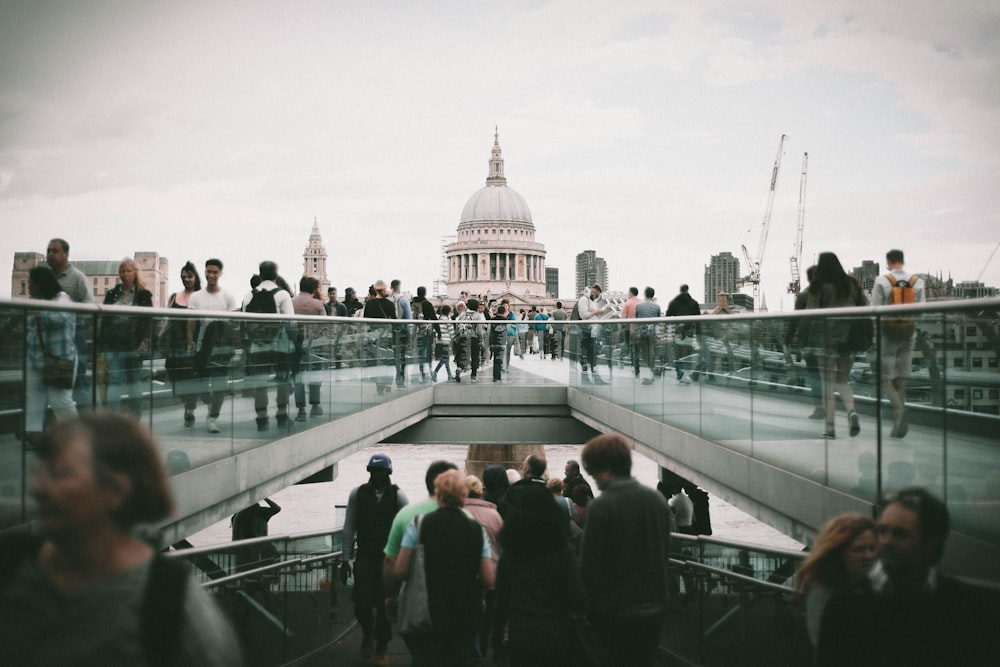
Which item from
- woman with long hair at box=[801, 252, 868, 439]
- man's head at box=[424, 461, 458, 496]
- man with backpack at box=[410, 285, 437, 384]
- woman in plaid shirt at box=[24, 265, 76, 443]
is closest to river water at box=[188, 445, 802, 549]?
man with backpack at box=[410, 285, 437, 384]

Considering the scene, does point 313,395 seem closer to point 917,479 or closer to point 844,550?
point 917,479

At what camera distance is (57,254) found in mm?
9344

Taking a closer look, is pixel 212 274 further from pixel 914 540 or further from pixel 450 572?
pixel 914 540

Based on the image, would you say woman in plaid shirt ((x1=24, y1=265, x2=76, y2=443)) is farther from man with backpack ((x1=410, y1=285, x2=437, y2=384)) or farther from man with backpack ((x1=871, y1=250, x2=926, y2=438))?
man with backpack ((x1=410, y1=285, x2=437, y2=384))

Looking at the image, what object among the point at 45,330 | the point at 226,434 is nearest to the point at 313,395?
the point at 226,434

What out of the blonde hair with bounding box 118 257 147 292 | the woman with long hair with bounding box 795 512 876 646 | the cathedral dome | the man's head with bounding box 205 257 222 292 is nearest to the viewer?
the woman with long hair with bounding box 795 512 876 646

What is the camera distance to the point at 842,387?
7.18 m

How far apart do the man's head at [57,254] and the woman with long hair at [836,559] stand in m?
7.67

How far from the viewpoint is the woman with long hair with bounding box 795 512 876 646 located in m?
4.01

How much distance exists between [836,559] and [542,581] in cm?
203

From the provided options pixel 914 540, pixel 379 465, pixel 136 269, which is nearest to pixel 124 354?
pixel 379 465

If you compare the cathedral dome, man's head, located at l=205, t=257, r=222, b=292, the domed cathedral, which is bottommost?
man's head, located at l=205, t=257, r=222, b=292

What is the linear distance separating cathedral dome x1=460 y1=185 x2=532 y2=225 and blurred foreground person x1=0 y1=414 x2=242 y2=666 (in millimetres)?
169760

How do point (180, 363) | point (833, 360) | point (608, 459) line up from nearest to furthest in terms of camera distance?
point (608, 459), point (833, 360), point (180, 363)
